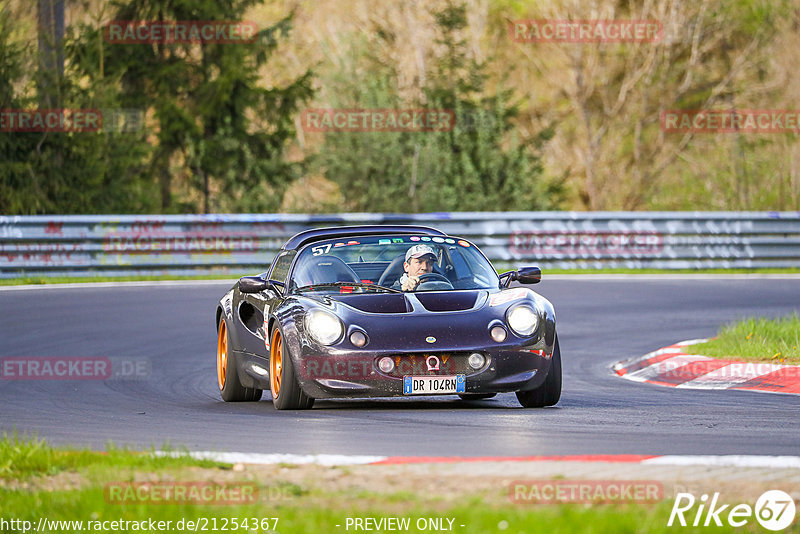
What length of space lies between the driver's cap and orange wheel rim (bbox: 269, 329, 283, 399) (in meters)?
1.32

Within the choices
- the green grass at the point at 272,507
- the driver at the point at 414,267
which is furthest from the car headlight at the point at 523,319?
the green grass at the point at 272,507

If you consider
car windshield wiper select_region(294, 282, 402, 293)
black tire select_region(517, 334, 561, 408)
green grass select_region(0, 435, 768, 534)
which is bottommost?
black tire select_region(517, 334, 561, 408)

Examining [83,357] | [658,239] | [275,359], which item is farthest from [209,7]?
[275,359]

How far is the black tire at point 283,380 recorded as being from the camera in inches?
391

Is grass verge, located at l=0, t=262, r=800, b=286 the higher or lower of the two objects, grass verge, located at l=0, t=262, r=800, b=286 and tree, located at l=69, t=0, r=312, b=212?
the lower

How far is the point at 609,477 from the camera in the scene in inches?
251

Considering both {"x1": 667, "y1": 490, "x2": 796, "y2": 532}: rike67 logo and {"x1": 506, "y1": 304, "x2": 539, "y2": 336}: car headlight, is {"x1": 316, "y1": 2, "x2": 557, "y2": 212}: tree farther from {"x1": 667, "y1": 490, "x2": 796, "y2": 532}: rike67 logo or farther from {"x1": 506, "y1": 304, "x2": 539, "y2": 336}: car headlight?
{"x1": 667, "y1": 490, "x2": 796, "y2": 532}: rike67 logo

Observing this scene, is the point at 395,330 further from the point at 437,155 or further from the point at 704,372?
the point at 437,155

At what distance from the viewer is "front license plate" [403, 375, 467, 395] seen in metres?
9.67

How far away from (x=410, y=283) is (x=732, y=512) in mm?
5505

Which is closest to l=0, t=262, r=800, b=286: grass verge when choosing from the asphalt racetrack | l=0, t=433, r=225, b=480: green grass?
the asphalt racetrack

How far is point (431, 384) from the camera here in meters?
9.69

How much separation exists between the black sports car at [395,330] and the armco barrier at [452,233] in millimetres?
11963

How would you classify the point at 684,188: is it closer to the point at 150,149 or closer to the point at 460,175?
the point at 460,175
